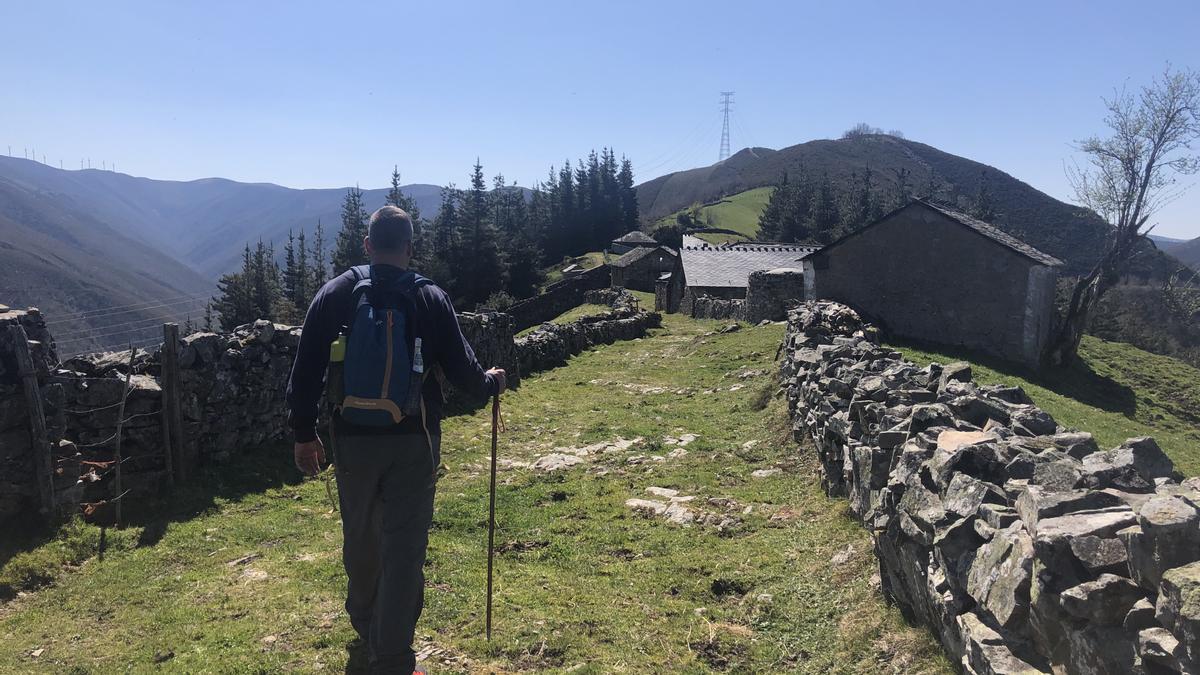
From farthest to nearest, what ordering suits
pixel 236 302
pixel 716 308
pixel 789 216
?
pixel 789 216 → pixel 236 302 → pixel 716 308

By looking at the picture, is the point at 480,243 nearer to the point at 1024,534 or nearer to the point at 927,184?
the point at 1024,534

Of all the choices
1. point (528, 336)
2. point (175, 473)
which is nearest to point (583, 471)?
point (175, 473)

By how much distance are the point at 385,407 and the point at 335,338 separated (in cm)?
63

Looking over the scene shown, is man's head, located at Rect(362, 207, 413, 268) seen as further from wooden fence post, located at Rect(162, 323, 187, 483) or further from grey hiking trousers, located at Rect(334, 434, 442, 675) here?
wooden fence post, located at Rect(162, 323, 187, 483)

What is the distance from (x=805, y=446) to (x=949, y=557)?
5711 mm

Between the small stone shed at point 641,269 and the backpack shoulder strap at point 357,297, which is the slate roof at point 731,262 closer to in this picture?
the small stone shed at point 641,269

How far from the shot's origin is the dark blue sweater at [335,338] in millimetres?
4379

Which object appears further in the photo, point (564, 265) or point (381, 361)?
point (564, 265)

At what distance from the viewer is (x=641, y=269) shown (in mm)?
64750

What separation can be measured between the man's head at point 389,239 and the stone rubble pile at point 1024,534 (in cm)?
405

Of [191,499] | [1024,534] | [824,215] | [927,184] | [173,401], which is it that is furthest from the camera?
[927,184]

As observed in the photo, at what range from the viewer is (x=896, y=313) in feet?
84.7

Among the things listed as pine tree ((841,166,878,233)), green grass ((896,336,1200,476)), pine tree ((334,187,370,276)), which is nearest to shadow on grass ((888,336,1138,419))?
green grass ((896,336,1200,476))

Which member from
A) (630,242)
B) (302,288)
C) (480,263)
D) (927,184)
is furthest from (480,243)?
(927,184)
